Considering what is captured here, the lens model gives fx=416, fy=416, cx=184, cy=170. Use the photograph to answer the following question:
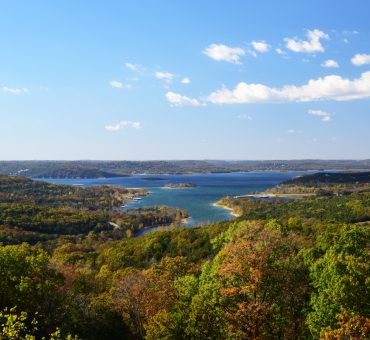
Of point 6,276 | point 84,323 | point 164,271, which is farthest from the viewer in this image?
point 164,271

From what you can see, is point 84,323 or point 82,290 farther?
point 82,290

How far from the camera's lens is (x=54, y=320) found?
96.4ft

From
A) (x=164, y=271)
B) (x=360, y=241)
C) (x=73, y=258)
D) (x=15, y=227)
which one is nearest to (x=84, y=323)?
(x=164, y=271)

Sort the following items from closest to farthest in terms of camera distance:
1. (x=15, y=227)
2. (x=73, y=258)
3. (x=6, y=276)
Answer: (x=6, y=276) < (x=73, y=258) < (x=15, y=227)

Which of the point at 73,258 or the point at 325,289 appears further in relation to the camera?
the point at 73,258

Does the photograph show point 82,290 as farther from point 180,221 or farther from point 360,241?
point 180,221

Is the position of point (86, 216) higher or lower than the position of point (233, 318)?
lower

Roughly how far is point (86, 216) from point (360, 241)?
149543mm

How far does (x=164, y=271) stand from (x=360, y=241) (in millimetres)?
17393

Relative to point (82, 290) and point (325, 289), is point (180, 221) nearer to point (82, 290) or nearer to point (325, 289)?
point (82, 290)

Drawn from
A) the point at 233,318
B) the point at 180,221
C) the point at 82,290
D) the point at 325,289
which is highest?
the point at 325,289

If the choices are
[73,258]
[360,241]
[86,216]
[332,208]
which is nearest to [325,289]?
[360,241]

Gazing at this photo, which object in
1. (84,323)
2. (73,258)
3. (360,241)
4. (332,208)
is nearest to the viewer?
(84,323)

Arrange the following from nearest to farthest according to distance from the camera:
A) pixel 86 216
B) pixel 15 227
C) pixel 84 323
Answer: pixel 84 323, pixel 15 227, pixel 86 216
